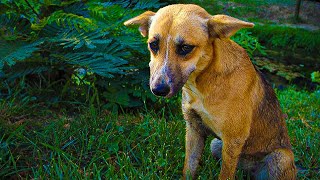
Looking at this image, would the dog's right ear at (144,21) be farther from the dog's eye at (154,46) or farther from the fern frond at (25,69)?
the fern frond at (25,69)

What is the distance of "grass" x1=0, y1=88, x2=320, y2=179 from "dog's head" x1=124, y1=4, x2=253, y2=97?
96 cm

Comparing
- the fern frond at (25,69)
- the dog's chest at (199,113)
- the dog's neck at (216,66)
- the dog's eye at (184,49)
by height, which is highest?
the dog's eye at (184,49)

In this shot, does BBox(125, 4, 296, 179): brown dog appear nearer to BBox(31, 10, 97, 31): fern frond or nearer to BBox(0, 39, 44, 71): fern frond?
BBox(31, 10, 97, 31): fern frond

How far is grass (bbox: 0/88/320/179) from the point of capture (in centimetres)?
345

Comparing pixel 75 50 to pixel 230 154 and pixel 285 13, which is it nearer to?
pixel 230 154

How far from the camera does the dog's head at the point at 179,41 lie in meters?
2.75

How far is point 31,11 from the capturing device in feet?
15.9

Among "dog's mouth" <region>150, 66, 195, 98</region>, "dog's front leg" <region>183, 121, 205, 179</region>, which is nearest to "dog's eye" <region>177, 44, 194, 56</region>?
"dog's mouth" <region>150, 66, 195, 98</region>

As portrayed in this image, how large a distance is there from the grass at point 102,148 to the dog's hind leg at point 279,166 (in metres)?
0.24

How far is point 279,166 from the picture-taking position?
3422 mm

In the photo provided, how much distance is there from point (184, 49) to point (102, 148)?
60.2 inches

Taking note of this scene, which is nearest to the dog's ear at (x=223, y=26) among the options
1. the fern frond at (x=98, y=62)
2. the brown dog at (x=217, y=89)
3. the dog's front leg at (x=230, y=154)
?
the brown dog at (x=217, y=89)

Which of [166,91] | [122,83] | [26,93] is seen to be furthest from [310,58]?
[166,91]

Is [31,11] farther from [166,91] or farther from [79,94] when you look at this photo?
[166,91]
